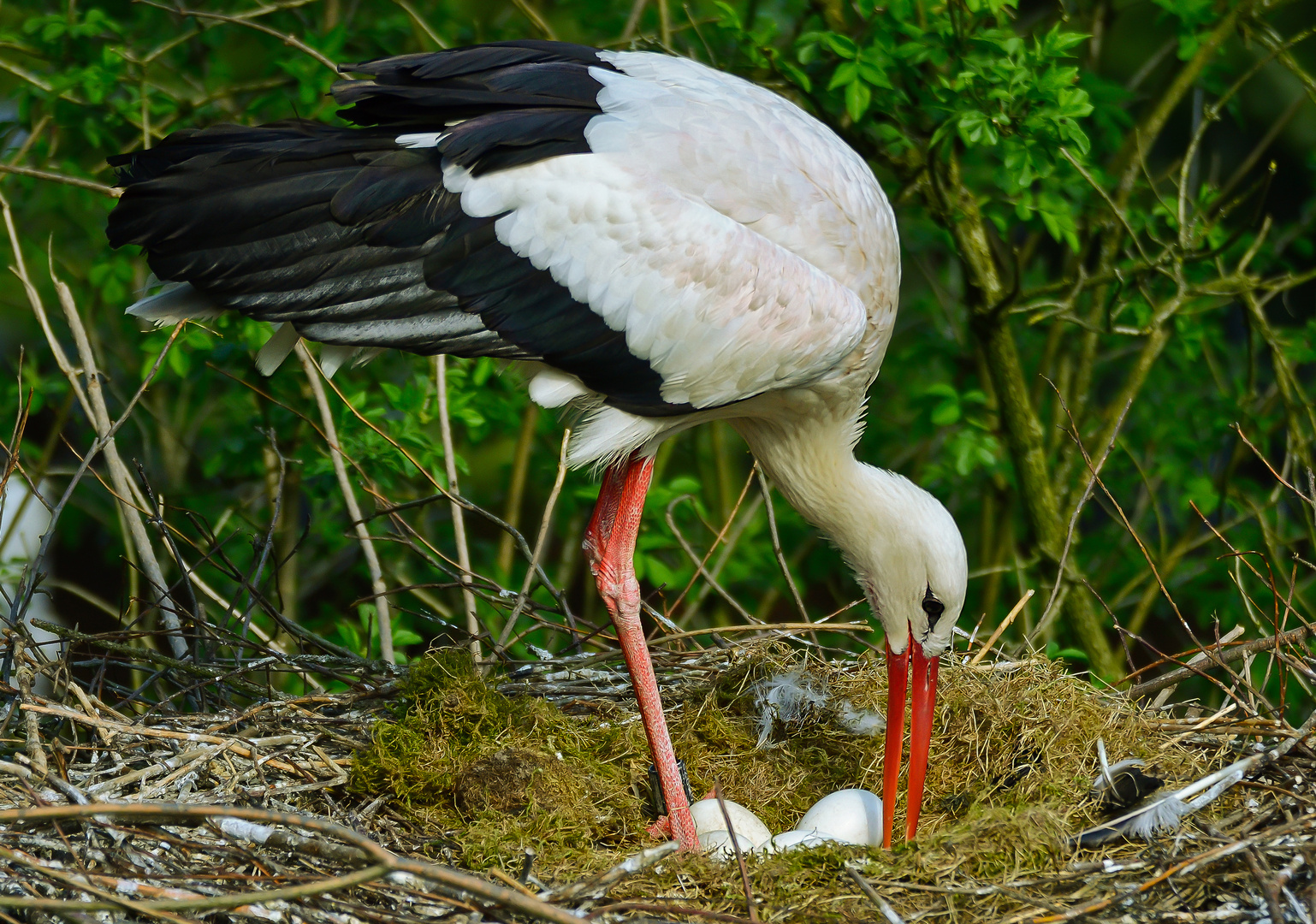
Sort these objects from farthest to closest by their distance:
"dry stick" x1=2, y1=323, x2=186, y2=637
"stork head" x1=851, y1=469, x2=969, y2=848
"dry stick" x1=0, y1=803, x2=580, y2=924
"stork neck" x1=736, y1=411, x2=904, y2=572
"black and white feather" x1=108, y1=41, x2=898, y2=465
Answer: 1. "stork neck" x1=736, y1=411, x2=904, y2=572
2. "stork head" x1=851, y1=469, x2=969, y2=848
3. "dry stick" x1=2, y1=323, x2=186, y2=637
4. "black and white feather" x1=108, y1=41, x2=898, y2=465
5. "dry stick" x1=0, y1=803, x2=580, y2=924

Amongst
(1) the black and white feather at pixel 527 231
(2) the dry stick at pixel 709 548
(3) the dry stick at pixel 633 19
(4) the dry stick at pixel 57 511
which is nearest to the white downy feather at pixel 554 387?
(1) the black and white feather at pixel 527 231

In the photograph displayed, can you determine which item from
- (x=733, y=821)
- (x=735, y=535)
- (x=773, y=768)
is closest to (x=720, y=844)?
(x=733, y=821)

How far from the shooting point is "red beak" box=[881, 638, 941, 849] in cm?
373

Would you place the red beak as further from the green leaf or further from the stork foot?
the green leaf

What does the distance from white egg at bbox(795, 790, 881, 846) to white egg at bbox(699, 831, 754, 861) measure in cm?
17

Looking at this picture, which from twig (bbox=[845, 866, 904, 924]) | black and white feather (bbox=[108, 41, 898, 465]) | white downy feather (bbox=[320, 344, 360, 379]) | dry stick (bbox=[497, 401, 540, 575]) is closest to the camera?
twig (bbox=[845, 866, 904, 924])

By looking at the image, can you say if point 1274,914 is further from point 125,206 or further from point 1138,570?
point 125,206

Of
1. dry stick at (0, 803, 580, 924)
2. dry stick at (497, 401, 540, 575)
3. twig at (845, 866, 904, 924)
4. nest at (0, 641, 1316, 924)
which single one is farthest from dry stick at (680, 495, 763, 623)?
dry stick at (0, 803, 580, 924)

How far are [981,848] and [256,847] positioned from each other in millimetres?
1852

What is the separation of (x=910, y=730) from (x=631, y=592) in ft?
3.30

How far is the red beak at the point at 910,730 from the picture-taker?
12.2 ft

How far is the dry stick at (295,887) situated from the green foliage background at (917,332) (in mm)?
1419

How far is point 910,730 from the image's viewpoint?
12.8 feet

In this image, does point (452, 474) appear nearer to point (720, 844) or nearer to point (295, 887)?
point (720, 844)
